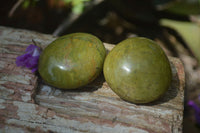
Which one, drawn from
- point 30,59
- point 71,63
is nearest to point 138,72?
point 71,63

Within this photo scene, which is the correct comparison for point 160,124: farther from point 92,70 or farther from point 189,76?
point 189,76

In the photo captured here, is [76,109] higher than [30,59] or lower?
lower

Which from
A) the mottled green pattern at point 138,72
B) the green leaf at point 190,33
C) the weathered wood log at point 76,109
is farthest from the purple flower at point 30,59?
the green leaf at point 190,33

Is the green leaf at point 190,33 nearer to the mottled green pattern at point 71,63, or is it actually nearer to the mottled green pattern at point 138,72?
the mottled green pattern at point 138,72

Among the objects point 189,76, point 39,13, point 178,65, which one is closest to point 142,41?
point 178,65

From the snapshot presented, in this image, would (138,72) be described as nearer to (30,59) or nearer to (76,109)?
(76,109)

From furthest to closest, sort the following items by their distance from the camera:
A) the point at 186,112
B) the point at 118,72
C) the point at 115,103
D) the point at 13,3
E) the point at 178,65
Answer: the point at 186,112, the point at 13,3, the point at 178,65, the point at 115,103, the point at 118,72
